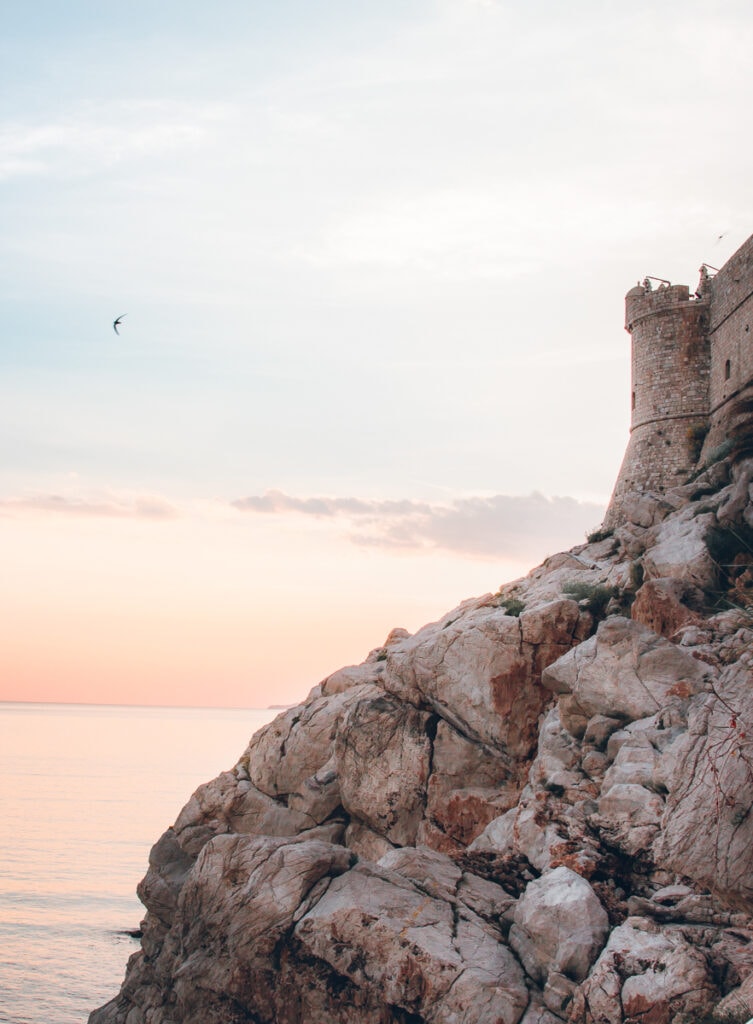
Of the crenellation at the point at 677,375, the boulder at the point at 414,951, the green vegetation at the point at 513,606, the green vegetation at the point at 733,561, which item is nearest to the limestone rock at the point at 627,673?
the green vegetation at the point at 733,561

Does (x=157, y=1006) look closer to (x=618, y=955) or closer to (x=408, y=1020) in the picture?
(x=408, y=1020)

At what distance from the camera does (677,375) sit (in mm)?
35469

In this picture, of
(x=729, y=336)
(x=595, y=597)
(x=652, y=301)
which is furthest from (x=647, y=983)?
(x=652, y=301)

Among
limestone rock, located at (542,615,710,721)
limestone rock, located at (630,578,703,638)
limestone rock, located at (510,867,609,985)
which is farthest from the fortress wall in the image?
limestone rock, located at (510,867,609,985)

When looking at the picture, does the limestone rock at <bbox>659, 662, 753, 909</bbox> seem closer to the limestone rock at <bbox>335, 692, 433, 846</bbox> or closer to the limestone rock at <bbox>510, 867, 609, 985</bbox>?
the limestone rock at <bbox>510, 867, 609, 985</bbox>

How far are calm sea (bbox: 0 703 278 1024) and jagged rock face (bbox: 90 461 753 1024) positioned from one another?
9969 mm

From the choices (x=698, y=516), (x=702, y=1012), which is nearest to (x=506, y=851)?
(x=702, y=1012)

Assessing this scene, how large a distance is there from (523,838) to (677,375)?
22160mm

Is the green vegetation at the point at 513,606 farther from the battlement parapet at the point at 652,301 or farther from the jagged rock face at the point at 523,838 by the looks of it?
the battlement parapet at the point at 652,301

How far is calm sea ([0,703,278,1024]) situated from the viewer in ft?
115

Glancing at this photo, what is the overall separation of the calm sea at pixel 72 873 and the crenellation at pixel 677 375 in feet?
83.9

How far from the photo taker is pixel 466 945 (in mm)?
14688

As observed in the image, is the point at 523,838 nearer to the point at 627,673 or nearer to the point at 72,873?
the point at 627,673

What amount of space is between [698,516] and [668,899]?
43.6 ft
